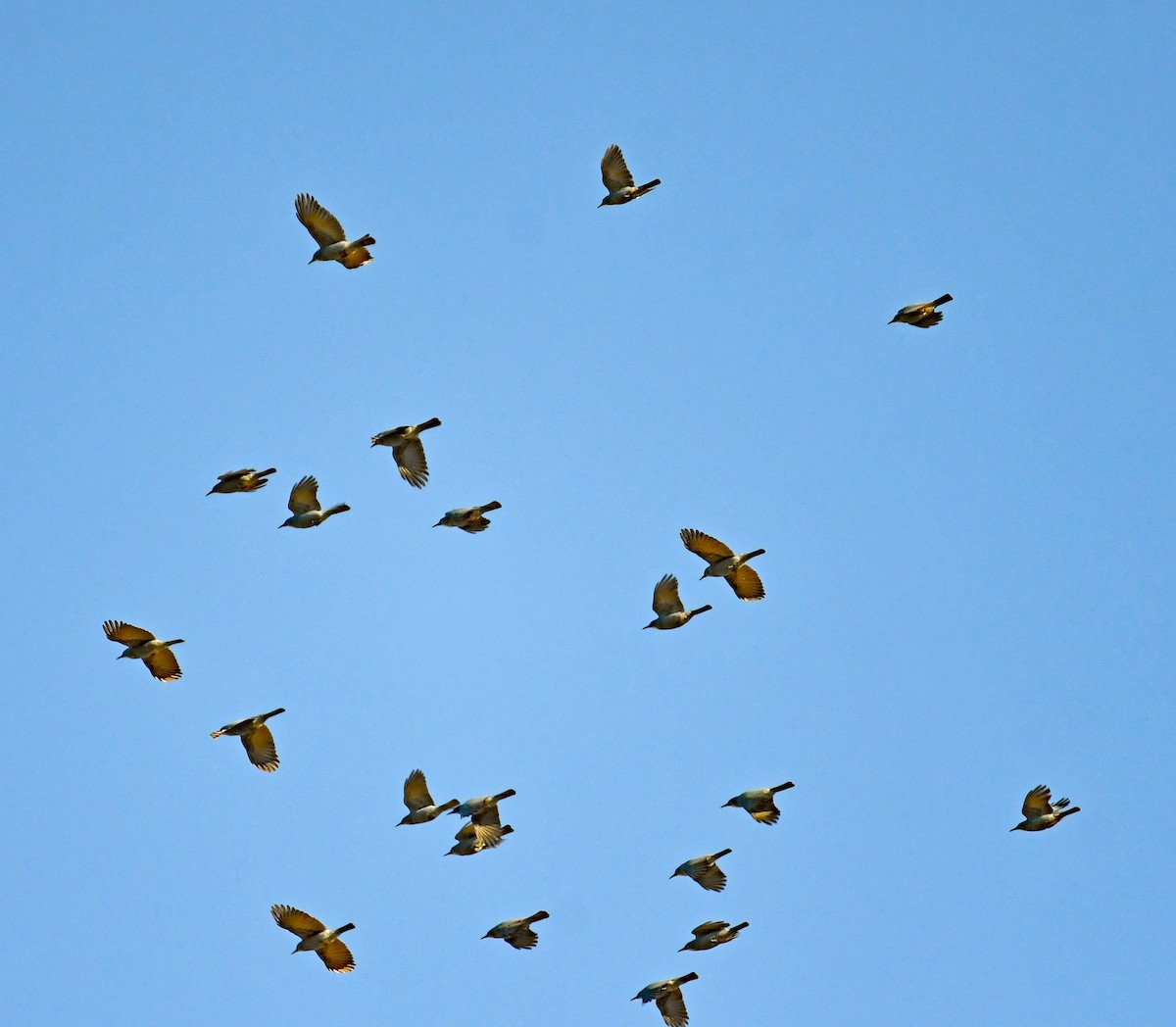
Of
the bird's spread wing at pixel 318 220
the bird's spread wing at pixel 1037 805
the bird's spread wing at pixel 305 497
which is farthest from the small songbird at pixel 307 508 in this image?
the bird's spread wing at pixel 1037 805

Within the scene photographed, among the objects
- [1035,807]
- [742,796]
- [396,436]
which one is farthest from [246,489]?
[1035,807]

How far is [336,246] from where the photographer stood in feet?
160

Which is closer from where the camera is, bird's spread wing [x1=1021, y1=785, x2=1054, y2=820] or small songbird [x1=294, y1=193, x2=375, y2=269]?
small songbird [x1=294, y1=193, x2=375, y2=269]

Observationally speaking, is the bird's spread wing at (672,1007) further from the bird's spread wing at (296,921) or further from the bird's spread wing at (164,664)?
the bird's spread wing at (164,664)

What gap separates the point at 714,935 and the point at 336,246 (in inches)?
662

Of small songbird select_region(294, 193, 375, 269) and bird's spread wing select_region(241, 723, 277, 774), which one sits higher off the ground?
small songbird select_region(294, 193, 375, 269)

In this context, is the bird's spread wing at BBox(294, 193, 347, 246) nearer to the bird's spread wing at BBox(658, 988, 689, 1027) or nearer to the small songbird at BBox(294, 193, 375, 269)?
the small songbird at BBox(294, 193, 375, 269)

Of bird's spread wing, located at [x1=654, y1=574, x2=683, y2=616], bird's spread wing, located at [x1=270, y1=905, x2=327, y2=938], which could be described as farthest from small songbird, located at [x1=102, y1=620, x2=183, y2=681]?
bird's spread wing, located at [x1=654, y1=574, x2=683, y2=616]

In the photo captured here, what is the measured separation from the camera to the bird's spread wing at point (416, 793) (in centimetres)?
5047

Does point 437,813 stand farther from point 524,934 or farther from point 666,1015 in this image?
point 666,1015

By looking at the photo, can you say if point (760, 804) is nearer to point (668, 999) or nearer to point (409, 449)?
point (668, 999)

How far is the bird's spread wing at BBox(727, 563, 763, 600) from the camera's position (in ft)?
168

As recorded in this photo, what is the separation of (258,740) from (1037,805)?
1760 cm

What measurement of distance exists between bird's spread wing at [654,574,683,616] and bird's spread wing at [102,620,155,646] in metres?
11.2
